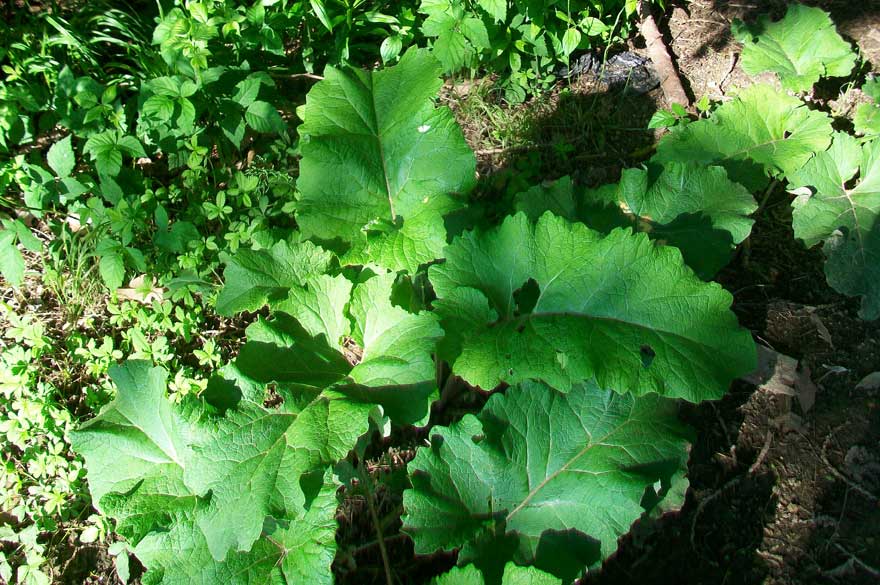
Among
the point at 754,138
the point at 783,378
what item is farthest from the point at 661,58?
the point at 783,378

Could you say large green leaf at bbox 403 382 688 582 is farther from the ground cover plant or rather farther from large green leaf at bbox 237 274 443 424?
large green leaf at bbox 237 274 443 424

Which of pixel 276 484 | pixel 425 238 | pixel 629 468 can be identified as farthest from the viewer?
pixel 425 238

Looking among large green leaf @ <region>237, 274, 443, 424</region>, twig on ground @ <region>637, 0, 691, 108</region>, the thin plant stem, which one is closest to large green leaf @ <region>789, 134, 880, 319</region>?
twig on ground @ <region>637, 0, 691, 108</region>

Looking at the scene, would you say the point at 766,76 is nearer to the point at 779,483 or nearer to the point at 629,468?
the point at 779,483

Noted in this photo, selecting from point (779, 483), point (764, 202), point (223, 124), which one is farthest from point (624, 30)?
point (779, 483)

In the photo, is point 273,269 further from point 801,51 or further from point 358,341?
point 801,51
